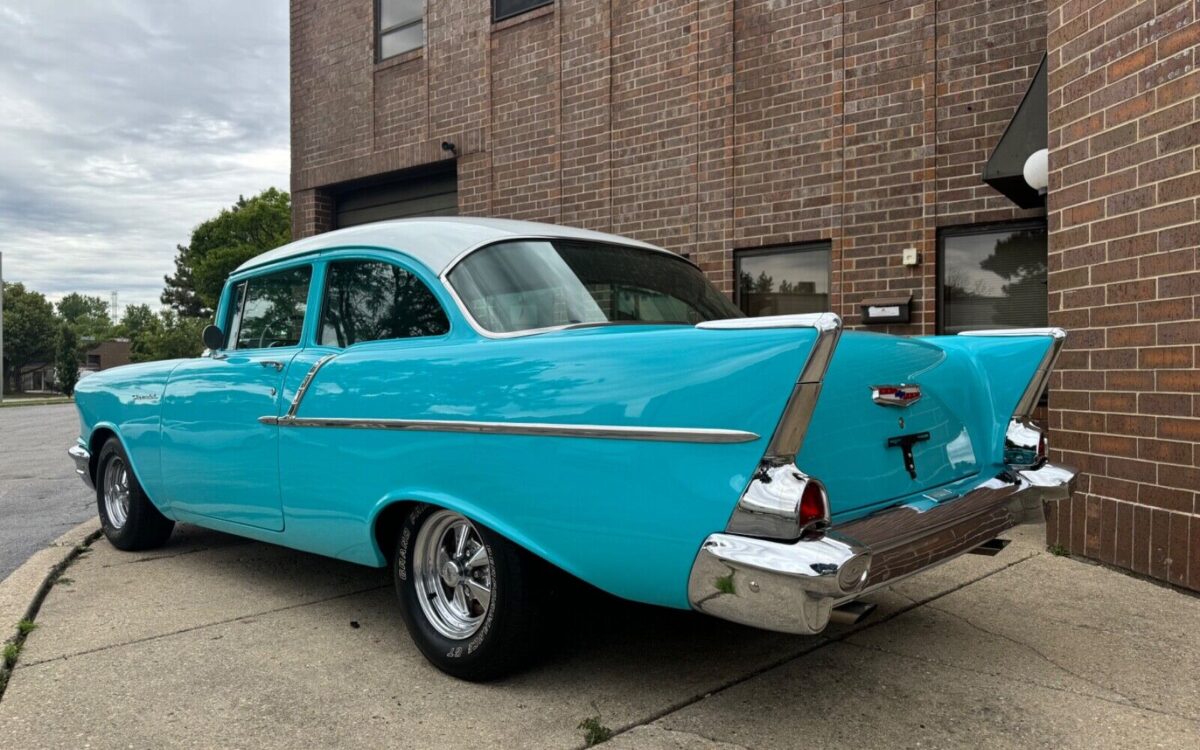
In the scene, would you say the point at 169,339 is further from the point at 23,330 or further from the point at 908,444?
the point at 908,444

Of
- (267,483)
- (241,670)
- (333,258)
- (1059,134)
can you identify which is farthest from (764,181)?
(241,670)

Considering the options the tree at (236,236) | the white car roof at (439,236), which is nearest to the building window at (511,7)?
the white car roof at (439,236)

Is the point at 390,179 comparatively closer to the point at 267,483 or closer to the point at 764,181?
the point at 764,181

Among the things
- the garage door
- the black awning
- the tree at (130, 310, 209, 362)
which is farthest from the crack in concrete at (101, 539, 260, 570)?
the tree at (130, 310, 209, 362)

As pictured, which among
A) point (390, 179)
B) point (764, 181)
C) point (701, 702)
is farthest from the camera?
point (390, 179)

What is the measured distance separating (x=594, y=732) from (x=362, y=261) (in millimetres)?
2212

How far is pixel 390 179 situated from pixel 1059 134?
867 centimetres

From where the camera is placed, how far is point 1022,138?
5828 mm

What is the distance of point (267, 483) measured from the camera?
381cm

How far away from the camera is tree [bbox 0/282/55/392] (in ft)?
248

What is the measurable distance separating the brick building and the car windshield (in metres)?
2.43

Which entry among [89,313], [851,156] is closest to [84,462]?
[851,156]

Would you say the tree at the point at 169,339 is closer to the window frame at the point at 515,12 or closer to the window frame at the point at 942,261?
the window frame at the point at 515,12

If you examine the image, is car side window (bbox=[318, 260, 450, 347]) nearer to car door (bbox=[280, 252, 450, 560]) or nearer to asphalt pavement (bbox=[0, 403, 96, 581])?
car door (bbox=[280, 252, 450, 560])
